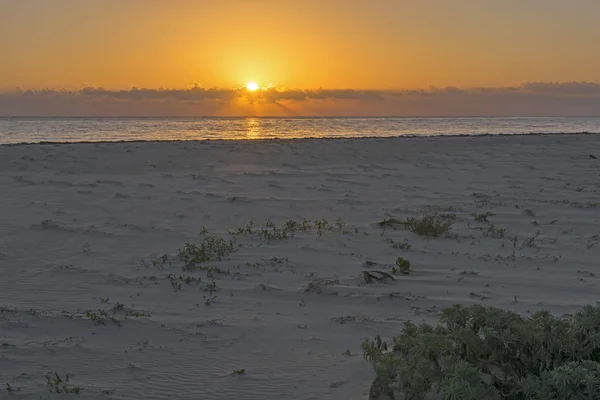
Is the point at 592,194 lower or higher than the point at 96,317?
higher

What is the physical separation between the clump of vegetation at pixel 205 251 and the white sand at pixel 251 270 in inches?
6.1

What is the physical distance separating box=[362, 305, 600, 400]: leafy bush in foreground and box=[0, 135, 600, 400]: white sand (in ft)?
2.41

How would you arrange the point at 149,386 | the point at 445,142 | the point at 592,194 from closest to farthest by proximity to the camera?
the point at 149,386, the point at 592,194, the point at 445,142

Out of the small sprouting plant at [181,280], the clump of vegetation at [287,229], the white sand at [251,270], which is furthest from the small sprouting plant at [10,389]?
the clump of vegetation at [287,229]

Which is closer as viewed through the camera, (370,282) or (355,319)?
(355,319)

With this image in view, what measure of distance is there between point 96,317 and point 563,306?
13.9 ft

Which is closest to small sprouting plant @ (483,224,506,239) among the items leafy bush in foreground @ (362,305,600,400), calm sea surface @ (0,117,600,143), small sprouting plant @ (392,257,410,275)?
small sprouting plant @ (392,257,410,275)

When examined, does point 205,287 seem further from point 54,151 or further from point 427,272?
point 54,151

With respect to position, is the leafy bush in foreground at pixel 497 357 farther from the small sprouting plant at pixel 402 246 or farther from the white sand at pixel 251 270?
the small sprouting plant at pixel 402 246

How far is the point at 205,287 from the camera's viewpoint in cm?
577

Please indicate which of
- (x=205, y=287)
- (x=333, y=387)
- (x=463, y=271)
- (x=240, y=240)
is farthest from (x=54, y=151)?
(x=333, y=387)

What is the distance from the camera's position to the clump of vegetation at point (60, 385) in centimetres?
364

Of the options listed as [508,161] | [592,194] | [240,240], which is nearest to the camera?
[240,240]

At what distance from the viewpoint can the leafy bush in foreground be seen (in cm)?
269
